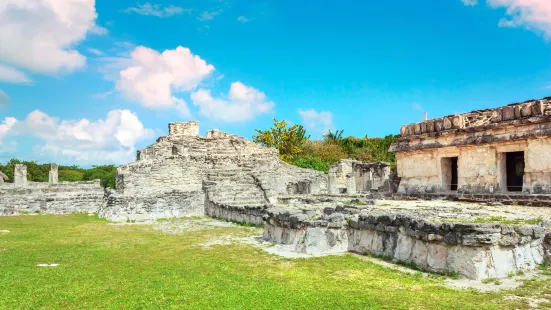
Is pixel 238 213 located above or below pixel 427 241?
below

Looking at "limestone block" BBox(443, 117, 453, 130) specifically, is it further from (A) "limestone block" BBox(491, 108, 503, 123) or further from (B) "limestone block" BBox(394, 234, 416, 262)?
(B) "limestone block" BBox(394, 234, 416, 262)

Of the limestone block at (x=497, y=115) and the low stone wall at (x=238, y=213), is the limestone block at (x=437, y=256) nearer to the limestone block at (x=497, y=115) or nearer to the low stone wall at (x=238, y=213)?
the low stone wall at (x=238, y=213)

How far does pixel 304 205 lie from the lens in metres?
12.9

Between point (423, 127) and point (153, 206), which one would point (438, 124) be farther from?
point (153, 206)

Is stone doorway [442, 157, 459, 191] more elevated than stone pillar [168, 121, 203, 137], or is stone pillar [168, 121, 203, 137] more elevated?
stone pillar [168, 121, 203, 137]

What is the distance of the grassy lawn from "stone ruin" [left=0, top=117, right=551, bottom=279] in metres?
0.52

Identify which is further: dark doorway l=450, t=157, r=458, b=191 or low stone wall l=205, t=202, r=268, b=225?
low stone wall l=205, t=202, r=268, b=225

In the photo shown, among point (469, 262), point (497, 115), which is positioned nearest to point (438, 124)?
point (497, 115)

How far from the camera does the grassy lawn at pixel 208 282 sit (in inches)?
196

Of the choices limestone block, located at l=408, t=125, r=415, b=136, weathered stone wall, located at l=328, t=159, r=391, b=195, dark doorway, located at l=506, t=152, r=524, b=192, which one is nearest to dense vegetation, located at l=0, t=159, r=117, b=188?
weathered stone wall, located at l=328, t=159, r=391, b=195

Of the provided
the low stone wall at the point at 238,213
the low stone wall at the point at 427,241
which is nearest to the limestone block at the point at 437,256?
the low stone wall at the point at 427,241

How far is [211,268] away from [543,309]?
451 cm

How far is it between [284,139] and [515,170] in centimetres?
3450

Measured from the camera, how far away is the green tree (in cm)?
4534
